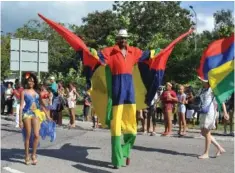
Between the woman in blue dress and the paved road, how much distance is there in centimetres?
45

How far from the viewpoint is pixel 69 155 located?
380 inches

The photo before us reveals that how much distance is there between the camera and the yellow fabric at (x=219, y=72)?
25.1ft

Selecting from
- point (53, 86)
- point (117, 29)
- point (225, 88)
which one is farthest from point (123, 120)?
point (117, 29)

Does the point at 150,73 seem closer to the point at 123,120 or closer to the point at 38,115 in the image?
the point at 123,120

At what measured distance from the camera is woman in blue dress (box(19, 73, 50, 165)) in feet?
28.1

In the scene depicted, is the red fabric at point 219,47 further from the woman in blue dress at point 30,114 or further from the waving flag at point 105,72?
the woman in blue dress at point 30,114

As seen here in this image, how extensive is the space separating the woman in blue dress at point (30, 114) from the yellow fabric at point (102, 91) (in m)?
1.06

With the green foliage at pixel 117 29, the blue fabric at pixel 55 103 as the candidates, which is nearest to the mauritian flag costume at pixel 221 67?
the blue fabric at pixel 55 103

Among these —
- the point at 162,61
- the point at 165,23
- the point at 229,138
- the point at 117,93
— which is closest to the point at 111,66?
the point at 117,93

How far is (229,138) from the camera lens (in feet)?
41.7

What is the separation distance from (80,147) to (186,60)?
1993cm

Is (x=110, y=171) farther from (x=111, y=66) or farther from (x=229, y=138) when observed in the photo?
(x=229, y=138)

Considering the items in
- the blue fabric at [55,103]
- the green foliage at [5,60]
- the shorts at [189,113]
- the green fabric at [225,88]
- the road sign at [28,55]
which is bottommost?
the shorts at [189,113]

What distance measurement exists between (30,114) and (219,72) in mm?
3521
